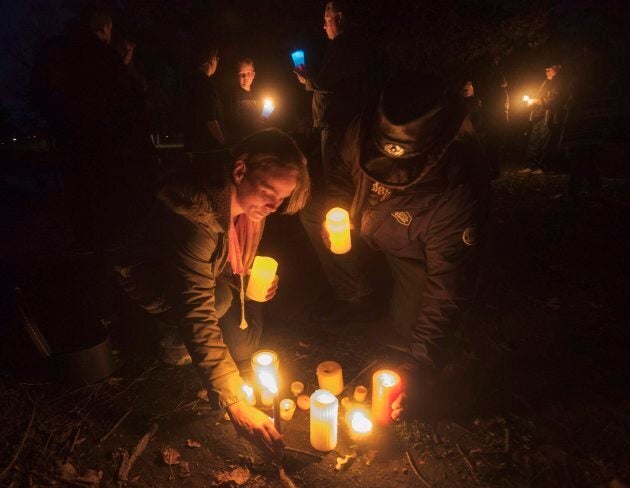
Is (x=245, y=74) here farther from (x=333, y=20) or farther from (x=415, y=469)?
(x=415, y=469)

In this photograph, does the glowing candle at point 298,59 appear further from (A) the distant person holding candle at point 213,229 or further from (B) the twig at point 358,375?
(B) the twig at point 358,375

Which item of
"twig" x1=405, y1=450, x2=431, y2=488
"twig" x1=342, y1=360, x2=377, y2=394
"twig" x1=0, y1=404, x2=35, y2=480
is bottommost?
"twig" x1=0, y1=404, x2=35, y2=480

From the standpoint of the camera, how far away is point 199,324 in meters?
2.43

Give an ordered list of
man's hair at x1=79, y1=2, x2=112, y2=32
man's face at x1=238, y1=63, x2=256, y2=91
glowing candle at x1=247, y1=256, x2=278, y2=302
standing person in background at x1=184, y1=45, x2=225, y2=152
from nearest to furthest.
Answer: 1. glowing candle at x1=247, y1=256, x2=278, y2=302
2. man's hair at x1=79, y1=2, x2=112, y2=32
3. standing person in background at x1=184, y1=45, x2=225, y2=152
4. man's face at x1=238, y1=63, x2=256, y2=91

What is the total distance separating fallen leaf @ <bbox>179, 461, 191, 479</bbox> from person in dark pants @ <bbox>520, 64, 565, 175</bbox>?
9.26 meters

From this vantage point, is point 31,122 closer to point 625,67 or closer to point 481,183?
point 481,183

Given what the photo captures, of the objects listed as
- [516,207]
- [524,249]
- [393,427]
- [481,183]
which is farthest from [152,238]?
[516,207]

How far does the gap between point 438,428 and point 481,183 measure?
173 cm

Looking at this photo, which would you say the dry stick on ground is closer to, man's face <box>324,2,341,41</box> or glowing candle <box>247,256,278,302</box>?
glowing candle <box>247,256,278,302</box>

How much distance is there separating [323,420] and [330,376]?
502mm

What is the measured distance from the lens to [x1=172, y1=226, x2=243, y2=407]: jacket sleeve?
241 cm

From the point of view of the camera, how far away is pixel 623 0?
44.3 ft

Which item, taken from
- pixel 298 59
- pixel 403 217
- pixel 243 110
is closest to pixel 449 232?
pixel 403 217

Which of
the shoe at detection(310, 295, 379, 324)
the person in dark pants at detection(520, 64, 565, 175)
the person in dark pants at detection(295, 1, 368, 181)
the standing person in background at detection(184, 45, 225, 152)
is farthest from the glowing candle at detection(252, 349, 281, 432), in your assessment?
the person in dark pants at detection(520, 64, 565, 175)
